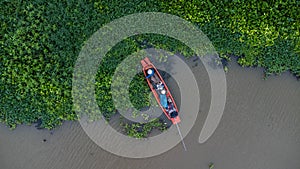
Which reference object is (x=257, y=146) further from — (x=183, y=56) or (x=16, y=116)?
(x=16, y=116)

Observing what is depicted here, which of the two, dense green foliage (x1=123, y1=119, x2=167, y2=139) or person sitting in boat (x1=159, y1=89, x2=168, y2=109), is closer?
person sitting in boat (x1=159, y1=89, x2=168, y2=109)

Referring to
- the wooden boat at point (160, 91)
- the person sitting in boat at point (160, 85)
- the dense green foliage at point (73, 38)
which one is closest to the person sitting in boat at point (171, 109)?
the wooden boat at point (160, 91)

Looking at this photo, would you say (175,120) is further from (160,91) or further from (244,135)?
(244,135)

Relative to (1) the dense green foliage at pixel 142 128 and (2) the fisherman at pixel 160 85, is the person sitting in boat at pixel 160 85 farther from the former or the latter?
(1) the dense green foliage at pixel 142 128

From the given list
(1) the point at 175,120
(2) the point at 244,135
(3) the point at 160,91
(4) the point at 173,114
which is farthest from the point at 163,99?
(2) the point at 244,135

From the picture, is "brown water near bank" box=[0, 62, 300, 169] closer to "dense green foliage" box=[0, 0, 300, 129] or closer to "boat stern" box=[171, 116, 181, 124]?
"boat stern" box=[171, 116, 181, 124]

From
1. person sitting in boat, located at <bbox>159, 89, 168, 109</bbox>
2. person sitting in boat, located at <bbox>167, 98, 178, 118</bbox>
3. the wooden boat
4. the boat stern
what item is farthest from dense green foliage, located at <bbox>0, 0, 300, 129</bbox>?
the boat stern

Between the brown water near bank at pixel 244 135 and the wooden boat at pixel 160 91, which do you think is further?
the brown water near bank at pixel 244 135
